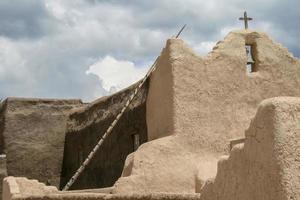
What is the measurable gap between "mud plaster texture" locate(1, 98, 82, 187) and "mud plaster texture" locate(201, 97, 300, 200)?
46.5ft

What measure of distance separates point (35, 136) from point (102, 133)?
169 inches

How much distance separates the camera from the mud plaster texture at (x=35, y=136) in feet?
58.9

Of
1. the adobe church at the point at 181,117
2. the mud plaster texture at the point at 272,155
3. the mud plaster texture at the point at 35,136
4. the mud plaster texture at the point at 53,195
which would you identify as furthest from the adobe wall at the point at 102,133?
the mud plaster texture at the point at 272,155

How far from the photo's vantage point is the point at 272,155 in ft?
13.5

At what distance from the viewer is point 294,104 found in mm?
4219

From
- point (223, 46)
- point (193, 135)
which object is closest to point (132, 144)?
point (193, 135)

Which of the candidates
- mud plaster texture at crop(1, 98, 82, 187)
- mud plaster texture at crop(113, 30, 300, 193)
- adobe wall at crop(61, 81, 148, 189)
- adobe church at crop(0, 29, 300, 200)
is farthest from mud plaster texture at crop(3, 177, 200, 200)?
mud plaster texture at crop(1, 98, 82, 187)

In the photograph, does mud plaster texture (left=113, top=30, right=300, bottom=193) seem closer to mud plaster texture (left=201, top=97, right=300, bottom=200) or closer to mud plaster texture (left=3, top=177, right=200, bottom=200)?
mud plaster texture (left=3, top=177, right=200, bottom=200)

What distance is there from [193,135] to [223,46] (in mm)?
2146

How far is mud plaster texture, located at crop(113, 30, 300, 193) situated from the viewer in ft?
34.7

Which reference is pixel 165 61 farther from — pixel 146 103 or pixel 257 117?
pixel 257 117

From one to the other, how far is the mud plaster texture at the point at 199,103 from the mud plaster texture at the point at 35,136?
7049mm

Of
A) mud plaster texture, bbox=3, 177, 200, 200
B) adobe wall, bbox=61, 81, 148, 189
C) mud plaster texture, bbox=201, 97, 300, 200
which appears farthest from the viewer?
adobe wall, bbox=61, 81, 148, 189

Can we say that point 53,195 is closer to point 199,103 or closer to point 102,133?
point 199,103
